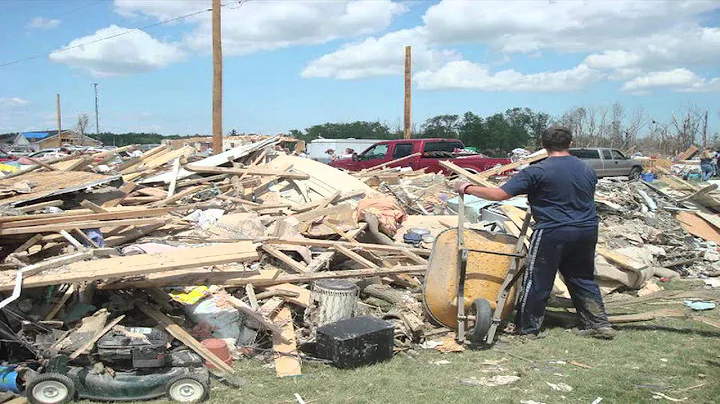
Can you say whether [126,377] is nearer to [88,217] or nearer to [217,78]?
Result: [88,217]

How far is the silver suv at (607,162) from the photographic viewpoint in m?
23.2

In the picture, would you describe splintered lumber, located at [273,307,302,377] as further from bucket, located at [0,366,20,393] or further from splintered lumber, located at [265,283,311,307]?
bucket, located at [0,366,20,393]

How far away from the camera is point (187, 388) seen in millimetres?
3807

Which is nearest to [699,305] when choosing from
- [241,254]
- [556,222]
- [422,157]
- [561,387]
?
[556,222]

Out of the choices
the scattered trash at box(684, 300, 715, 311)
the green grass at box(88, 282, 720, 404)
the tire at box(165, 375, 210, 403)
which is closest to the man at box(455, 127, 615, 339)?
the green grass at box(88, 282, 720, 404)

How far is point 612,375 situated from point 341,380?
6.42ft

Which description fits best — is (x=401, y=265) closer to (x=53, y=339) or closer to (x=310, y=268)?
(x=310, y=268)

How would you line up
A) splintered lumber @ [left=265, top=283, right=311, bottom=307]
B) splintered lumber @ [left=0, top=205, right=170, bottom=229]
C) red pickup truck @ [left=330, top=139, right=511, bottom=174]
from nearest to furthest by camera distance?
splintered lumber @ [left=265, top=283, right=311, bottom=307] < splintered lumber @ [left=0, top=205, right=170, bottom=229] < red pickup truck @ [left=330, top=139, right=511, bottom=174]

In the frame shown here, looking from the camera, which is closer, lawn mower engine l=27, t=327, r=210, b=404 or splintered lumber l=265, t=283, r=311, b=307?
lawn mower engine l=27, t=327, r=210, b=404

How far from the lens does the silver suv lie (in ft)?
76.1

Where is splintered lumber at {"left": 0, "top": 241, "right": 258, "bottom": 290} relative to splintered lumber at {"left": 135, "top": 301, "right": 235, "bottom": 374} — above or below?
above

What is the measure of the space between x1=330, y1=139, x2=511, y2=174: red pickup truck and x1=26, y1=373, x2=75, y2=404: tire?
13.4 m

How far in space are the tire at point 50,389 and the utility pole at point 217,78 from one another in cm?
1097

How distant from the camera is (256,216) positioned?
7.70 metres
